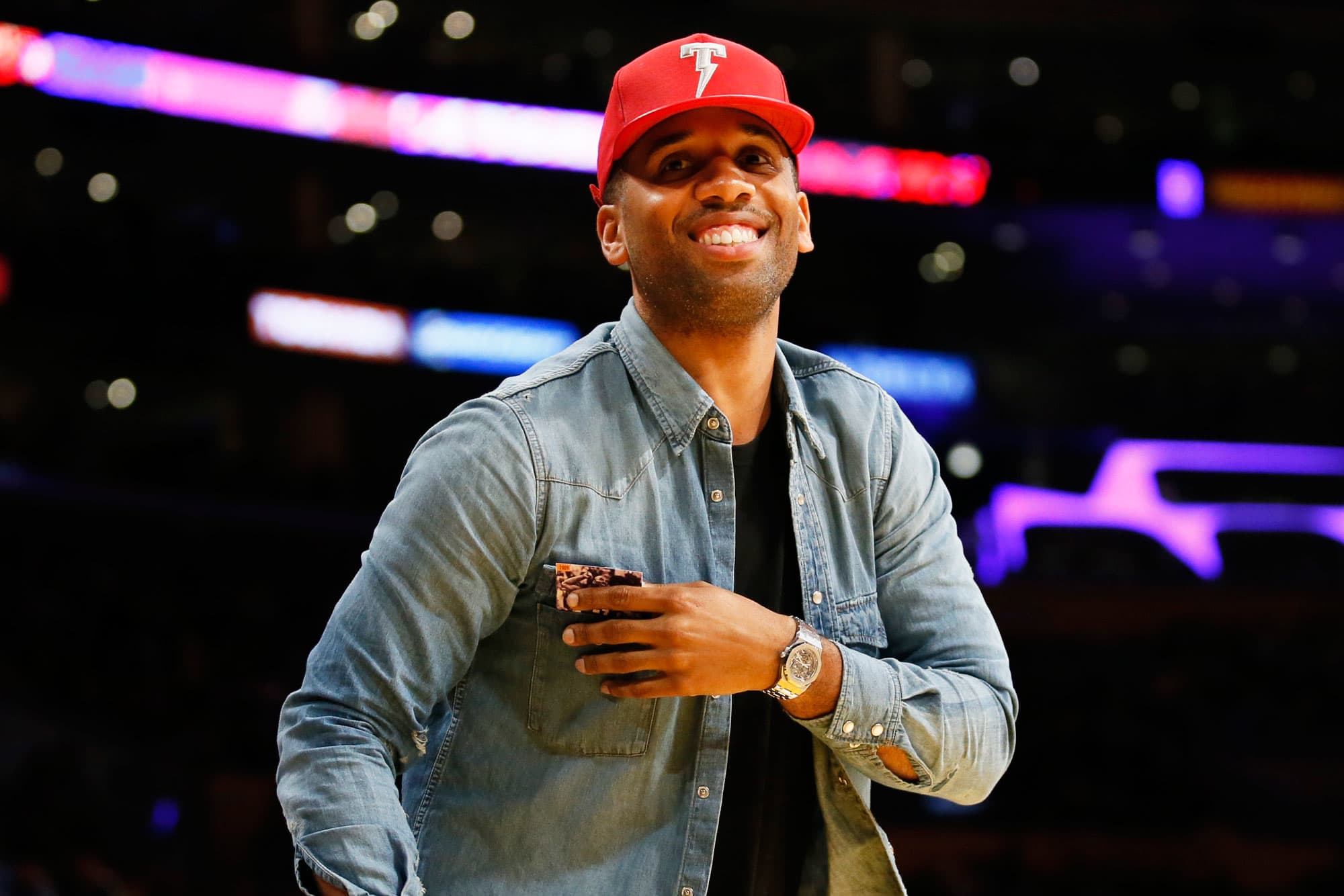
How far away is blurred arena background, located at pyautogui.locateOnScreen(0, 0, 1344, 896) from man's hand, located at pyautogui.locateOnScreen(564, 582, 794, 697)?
897 centimetres

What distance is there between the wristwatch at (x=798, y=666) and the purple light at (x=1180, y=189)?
67.1ft

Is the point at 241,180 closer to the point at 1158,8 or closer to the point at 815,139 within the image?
the point at 815,139

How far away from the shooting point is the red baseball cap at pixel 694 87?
2289 millimetres

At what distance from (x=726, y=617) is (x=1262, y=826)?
35.2 feet

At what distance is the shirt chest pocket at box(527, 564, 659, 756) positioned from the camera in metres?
2.12

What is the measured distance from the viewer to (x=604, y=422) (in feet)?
7.50

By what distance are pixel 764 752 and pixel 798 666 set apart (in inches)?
10.5

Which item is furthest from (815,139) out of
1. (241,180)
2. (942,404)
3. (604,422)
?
(604,422)

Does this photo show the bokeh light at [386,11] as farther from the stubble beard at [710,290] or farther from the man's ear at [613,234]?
the stubble beard at [710,290]

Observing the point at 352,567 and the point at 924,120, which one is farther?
the point at 924,120

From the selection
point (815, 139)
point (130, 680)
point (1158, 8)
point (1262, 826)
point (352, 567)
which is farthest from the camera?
point (1158, 8)

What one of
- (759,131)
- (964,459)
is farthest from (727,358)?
(964,459)

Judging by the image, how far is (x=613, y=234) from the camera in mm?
2498

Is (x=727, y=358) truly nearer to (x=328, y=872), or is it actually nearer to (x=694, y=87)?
(x=694, y=87)
